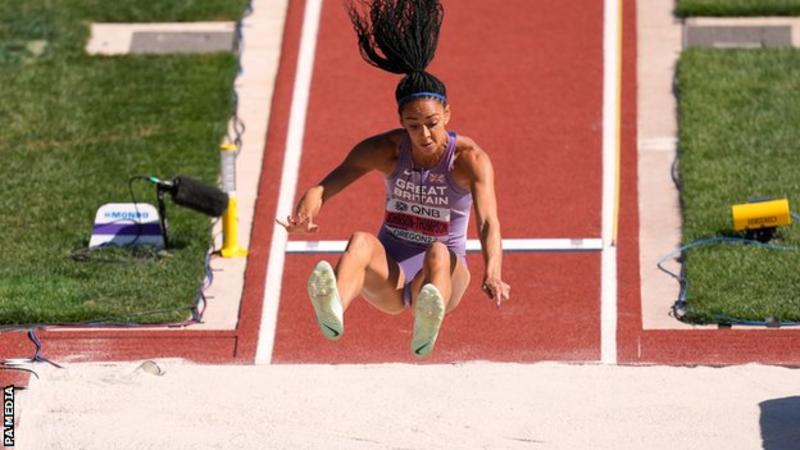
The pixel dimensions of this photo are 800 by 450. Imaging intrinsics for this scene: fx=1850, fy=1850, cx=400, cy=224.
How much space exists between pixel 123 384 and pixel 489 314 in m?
3.08

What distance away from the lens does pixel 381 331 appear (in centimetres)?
1430

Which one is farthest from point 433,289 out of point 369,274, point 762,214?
point 762,214

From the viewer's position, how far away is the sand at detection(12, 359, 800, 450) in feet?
39.6

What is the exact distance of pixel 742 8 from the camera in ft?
57.7

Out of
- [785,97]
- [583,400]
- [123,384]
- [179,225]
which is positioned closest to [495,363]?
[583,400]

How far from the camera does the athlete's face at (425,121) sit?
417 inches

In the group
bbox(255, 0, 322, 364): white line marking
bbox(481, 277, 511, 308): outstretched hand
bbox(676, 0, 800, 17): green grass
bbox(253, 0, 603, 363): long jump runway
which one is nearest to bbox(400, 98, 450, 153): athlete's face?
bbox(481, 277, 511, 308): outstretched hand

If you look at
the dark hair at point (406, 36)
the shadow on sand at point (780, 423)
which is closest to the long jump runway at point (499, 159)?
the shadow on sand at point (780, 423)

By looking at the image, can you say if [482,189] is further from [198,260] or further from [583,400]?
[198,260]

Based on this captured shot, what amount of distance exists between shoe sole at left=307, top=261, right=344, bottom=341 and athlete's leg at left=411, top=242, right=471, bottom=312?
57cm

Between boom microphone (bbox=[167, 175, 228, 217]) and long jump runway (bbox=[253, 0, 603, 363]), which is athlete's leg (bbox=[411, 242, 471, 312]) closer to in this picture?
long jump runway (bbox=[253, 0, 603, 363])

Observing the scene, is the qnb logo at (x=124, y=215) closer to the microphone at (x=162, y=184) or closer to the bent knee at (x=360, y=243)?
the microphone at (x=162, y=184)

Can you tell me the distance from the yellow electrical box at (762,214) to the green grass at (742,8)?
11.5 ft

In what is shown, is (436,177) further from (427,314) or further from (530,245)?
(530,245)
